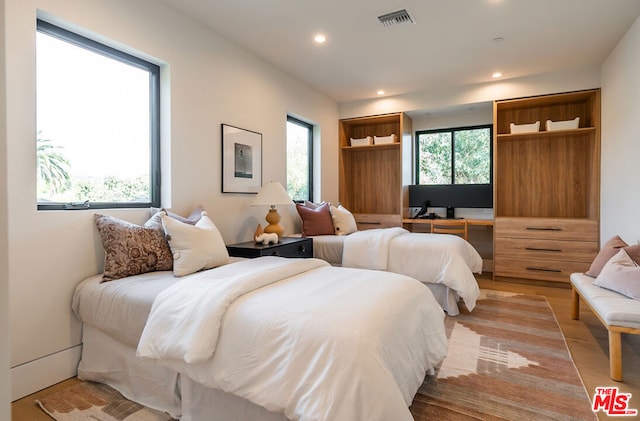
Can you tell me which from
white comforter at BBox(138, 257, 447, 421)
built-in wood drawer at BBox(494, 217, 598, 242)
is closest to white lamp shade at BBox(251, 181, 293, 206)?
white comforter at BBox(138, 257, 447, 421)

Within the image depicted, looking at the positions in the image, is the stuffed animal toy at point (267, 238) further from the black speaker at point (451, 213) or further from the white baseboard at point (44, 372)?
the black speaker at point (451, 213)

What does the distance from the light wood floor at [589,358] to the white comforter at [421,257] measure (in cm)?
75

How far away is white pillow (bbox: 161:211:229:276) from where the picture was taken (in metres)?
2.12

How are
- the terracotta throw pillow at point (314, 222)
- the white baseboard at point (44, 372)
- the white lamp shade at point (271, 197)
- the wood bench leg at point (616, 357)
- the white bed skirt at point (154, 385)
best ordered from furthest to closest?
the terracotta throw pillow at point (314, 222)
the white lamp shade at point (271, 197)
the wood bench leg at point (616, 357)
the white baseboard at point (44, 372)
the white bed skirt at point (154, 385)

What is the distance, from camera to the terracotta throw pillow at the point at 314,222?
3979 millimetres

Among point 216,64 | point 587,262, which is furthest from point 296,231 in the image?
point 587,262

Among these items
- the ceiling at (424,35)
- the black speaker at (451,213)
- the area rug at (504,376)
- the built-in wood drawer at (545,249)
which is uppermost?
the ceiling at (424,35)

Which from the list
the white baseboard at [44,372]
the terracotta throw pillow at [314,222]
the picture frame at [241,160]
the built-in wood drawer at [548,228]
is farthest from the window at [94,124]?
the built-in wood drawer at [548,228]

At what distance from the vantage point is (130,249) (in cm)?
207

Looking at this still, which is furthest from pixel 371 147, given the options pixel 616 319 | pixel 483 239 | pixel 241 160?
pixel 616 319

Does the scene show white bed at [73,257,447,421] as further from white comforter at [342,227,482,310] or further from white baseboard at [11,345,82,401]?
white comforter at [342,227,482,310]

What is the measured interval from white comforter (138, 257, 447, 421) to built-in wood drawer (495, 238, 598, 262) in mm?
3001

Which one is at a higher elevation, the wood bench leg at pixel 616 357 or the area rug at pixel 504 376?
the wood bench leg at pixel 616 357

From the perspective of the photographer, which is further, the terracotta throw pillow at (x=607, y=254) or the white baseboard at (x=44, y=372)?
the terracotta throw pillow at (x=607, y=254)
